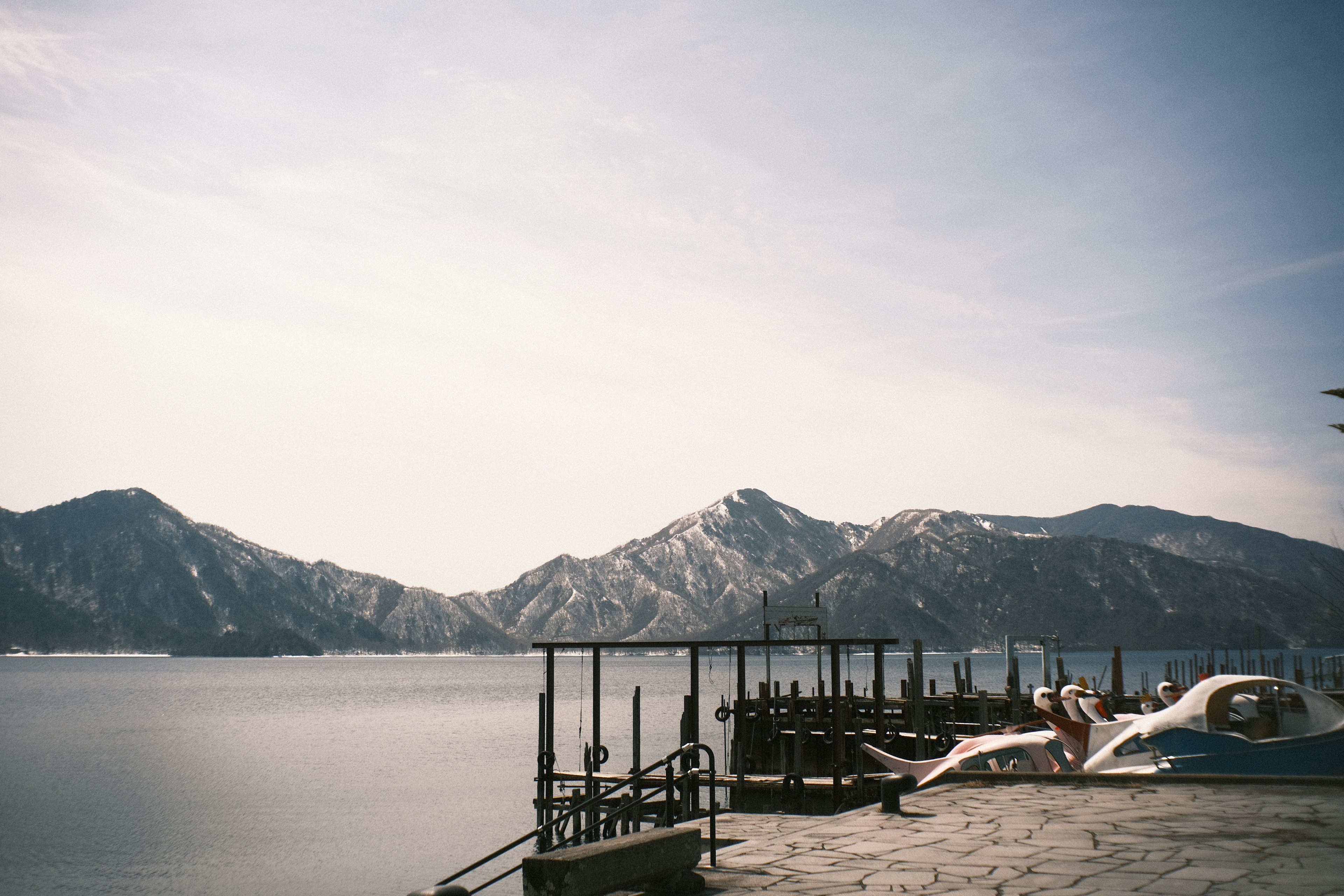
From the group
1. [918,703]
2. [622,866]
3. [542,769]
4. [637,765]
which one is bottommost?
[542,769]

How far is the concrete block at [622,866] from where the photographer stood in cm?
725

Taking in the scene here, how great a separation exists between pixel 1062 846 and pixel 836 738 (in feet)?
30.4

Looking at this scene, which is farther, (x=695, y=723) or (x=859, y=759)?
(x=859, y=759)

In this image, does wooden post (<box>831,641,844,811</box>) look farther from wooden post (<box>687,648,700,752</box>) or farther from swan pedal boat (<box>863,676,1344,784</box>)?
wooden post (<box>687,648,700,752</box>)

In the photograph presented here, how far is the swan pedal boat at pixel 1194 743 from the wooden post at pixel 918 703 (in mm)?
7538

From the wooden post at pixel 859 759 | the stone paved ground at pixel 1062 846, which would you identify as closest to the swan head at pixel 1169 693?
the wooden post at pixel 859 759

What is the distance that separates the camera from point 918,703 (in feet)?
93.0

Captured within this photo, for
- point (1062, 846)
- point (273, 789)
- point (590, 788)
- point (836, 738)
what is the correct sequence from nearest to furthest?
point (1062, 846), point (836, 738), point (590, 788), point (273, 789)

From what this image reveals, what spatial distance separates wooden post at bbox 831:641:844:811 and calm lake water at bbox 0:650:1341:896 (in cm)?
1262

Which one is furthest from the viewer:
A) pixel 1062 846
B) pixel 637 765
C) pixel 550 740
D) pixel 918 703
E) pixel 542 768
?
pixel 918 703

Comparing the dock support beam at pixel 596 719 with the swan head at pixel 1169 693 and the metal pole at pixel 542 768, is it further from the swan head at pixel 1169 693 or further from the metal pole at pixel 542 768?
the swan head at pixel 1169 693

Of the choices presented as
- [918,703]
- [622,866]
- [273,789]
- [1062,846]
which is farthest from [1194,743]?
[273,789]

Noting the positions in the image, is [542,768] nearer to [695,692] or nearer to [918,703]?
[695,692]

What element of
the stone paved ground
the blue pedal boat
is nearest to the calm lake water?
the blue pedal boat
